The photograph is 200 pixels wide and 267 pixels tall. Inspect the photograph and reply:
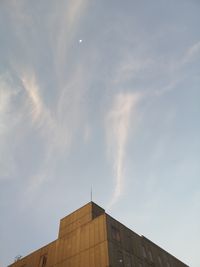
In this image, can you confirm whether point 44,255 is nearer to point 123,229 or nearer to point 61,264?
point 61,264

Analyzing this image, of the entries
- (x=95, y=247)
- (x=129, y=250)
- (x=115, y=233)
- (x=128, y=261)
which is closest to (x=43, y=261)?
(x=95, y=247)

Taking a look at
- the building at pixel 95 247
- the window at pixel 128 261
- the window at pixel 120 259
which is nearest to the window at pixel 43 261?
the building at pixel 95 247

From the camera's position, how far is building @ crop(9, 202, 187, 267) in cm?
2956

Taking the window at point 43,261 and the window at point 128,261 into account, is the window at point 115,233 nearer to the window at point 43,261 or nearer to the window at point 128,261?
the window at point 128,261

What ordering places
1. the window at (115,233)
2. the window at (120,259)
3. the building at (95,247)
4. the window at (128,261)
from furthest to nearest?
the window at (115,233), the window at (128,261), the building at (95,247), the window at (120,259)

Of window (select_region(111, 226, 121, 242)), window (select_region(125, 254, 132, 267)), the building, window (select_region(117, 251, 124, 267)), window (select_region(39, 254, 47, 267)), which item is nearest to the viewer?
window (select_region(117, 251, 124, 267))

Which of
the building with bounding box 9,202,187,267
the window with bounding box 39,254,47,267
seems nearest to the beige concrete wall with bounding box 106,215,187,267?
the building with bounding box 9,202,187,267

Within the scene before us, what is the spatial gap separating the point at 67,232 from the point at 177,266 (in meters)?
22.3

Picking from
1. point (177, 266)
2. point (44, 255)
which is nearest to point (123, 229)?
point (44, 255)

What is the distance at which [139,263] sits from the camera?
107 ft

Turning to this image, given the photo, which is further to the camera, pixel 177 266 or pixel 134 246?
pixel 177 266

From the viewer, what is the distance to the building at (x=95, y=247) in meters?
29.6

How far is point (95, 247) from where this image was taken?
99.2 ft

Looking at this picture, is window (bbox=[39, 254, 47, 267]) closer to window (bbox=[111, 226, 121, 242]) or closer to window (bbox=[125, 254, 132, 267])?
window (bbox=[111, 226, 121, 242])
